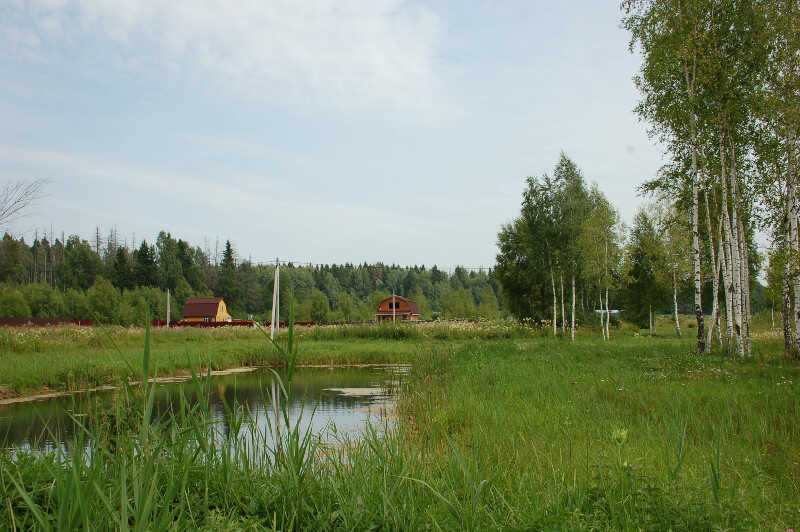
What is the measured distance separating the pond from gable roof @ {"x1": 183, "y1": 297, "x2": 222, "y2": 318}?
3838 cm

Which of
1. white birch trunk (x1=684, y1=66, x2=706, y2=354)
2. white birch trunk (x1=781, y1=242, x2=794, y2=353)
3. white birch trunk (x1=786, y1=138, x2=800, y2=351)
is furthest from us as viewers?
white birch trunk (x1=684, y1=66, x2=706, y2=354)

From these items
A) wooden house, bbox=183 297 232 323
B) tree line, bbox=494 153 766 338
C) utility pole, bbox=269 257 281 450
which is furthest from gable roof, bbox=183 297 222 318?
utility pole, bbox=269 257 281 450

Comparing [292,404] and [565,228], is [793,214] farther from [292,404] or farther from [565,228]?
[565,228]

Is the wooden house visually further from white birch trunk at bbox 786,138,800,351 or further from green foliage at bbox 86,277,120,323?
white birch trunk at bbox 786,138,800,351

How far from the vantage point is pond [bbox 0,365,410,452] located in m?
7.16

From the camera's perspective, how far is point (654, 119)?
15586 mm

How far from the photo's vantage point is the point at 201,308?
53531 millimetres

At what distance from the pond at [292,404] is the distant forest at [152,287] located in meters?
26.3

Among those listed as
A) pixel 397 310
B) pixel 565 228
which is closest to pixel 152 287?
pixel 397 310

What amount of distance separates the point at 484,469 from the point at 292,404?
6.97m

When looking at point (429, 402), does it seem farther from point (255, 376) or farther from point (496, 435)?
point (255, 376)

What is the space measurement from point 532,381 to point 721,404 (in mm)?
3203

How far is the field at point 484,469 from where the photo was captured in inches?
91.8

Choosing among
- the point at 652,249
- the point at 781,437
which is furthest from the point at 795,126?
the point at 652,249
